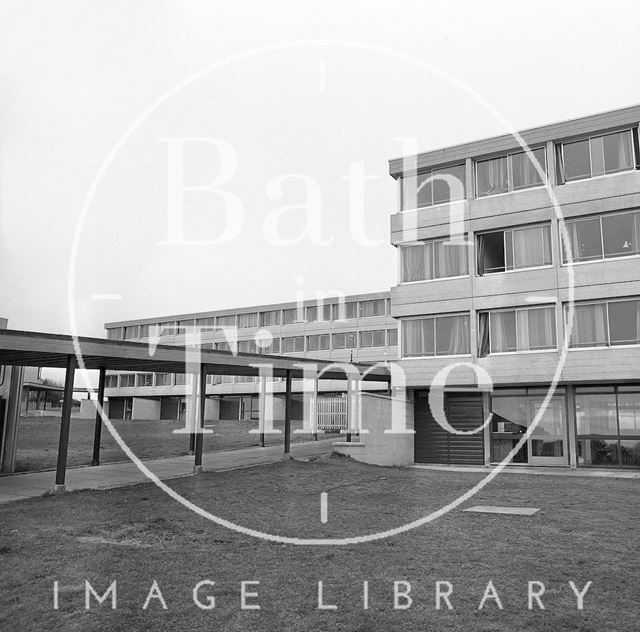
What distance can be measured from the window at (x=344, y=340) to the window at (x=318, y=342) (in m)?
0.94

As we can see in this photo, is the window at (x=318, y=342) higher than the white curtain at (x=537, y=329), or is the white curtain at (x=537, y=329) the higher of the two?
the window at (x=318, y=342)

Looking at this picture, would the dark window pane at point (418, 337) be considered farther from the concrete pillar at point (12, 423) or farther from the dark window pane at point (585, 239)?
the concrete pillar at point (12, 423)

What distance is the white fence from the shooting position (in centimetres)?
4928

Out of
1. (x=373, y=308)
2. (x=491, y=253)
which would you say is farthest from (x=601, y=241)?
(x=373, y=308)

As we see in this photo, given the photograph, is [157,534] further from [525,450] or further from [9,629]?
[525,450]

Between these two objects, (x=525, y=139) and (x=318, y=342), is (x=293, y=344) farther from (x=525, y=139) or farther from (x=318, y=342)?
(x=525, y=139)

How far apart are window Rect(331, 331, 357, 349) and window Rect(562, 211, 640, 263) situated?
42.1m

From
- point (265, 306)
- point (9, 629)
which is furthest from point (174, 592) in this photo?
point (265, 306)

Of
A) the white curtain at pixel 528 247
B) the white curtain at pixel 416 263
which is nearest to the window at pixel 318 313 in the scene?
the white curtain at pixel 416 263

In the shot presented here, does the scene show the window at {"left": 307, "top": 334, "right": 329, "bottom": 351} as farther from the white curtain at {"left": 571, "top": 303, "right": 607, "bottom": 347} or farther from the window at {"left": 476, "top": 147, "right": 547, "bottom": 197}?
the white curtain at {"left": 571, "top": 303, "right": 607, "bottom": 347}

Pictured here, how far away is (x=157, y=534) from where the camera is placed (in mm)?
→ 11961

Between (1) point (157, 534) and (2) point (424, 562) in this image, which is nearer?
(2) point (424, 562)

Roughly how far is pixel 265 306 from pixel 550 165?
1982 inches

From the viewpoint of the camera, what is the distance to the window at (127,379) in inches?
3349
